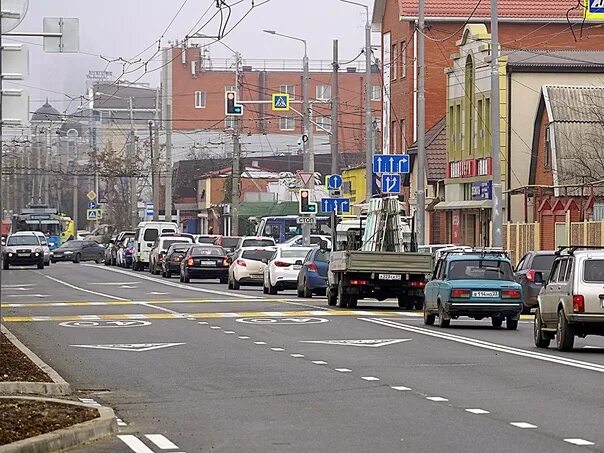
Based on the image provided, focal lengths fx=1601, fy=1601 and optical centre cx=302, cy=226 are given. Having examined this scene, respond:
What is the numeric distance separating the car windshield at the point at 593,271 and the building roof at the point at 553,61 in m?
34.1

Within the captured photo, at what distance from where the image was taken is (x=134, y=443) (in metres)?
12.5

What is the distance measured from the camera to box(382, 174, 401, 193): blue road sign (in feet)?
152

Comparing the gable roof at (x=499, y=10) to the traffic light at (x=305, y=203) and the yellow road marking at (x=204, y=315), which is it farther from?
the yellow road marking at (x=204, y=315)

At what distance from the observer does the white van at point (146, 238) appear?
7299 centimetres

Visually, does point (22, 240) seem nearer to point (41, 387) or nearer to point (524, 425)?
point (41, 387)

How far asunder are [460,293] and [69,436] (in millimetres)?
16746

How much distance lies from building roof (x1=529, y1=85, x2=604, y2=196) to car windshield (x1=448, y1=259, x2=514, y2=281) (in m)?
20.9

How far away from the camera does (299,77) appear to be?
135 meters

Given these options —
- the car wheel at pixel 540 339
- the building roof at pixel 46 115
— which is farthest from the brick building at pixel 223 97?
A: the car wheel at pixel 540 339

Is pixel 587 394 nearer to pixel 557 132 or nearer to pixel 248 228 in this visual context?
pixel 557 132

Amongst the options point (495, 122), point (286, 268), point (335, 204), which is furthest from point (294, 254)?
point (335, 204)

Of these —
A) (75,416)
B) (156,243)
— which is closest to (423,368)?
(75,416)

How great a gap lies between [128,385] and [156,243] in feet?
169

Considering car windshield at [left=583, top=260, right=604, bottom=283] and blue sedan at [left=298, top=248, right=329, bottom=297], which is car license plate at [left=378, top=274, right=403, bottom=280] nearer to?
blue sedan at [left=298, top=248, right=329, bottom=297]
